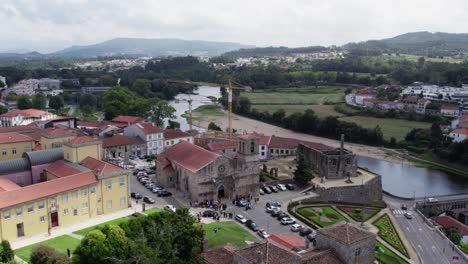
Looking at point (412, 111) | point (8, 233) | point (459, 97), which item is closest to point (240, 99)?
point (412, 111)

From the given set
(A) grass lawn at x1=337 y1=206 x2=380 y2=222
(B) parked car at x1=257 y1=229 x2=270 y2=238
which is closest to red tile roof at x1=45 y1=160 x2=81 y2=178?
(B) parked car at x1=257 y1=229 x2=270 y2=238

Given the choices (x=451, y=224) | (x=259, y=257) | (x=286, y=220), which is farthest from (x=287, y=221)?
(x=451, y=224)

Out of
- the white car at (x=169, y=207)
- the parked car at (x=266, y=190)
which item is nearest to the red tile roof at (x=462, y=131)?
the parked car at (x=266, y=190)

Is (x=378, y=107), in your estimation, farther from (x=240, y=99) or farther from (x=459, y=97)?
(x=240, y=99)

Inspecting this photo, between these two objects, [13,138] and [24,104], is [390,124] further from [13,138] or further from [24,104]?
[24,104]

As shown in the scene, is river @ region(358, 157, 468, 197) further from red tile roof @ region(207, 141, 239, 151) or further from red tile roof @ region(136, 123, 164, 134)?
red tile roof @ region(136, 123, 164, 134)
